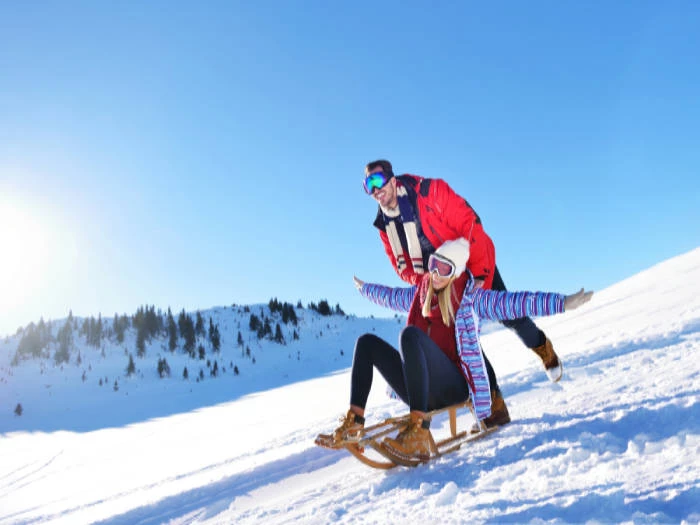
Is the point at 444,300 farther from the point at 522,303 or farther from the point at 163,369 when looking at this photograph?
the point at 163,369

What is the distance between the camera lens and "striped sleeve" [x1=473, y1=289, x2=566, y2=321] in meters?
2.88

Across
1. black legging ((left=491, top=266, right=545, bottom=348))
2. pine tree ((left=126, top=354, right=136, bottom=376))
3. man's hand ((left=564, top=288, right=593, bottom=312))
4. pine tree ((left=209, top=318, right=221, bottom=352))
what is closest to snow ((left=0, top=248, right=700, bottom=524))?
black legging ((left=491, top=266, right=545, bottom=348))

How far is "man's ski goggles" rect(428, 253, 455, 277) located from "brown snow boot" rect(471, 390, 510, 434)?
1.06 metres

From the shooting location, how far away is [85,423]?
2430 cm

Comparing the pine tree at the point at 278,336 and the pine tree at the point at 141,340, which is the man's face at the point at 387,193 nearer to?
the pine tree at the point at 278,336

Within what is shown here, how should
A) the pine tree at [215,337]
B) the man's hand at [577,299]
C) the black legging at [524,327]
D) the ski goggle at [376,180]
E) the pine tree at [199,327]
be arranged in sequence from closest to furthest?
the man's hand at [577,299] < the ski goggle at [376,180] < the black legging at [524,327] < the pine tree at [215,337] < the pine tree at [199,327]

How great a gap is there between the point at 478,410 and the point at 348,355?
41.2 metres

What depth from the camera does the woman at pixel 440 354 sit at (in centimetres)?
290

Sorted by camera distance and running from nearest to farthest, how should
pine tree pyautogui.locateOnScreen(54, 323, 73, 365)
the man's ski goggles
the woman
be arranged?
the woman → the man's ski goggles → pine tree pyautogui.locateOnScreen(54, 323, 73, 365)

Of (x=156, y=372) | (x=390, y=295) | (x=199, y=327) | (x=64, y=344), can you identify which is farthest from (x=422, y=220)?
(x=64, y=344)

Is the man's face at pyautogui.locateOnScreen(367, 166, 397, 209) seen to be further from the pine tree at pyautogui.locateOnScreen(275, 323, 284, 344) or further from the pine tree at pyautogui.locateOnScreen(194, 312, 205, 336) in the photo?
the pine tree at pyautogui.locateOnScreen(194, 312, 205, 336)

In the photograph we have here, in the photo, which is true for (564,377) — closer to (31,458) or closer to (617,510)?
(617,510)

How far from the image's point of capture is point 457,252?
3152 mm

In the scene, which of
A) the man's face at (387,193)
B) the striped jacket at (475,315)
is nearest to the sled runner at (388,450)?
the striped jacket at (475,315)
